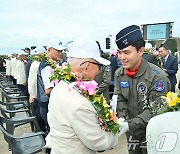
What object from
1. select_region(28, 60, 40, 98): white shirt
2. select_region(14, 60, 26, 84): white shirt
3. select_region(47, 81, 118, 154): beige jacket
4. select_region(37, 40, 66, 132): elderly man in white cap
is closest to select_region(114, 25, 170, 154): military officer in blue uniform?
select_region(47, 81, 118, 154): beige jacket

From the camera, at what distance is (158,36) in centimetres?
1409

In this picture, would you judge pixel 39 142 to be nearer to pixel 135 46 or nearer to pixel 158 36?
pixel 135 46

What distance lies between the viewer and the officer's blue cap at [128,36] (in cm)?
213

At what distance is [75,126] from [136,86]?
877mm

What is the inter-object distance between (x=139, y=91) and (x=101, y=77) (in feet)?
7.40

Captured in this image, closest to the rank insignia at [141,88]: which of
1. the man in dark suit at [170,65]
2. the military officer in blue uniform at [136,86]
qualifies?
the military officer in blue uniform at [136,86]

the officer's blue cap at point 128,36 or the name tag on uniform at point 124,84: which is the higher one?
the officer's blue cap at point 128,36

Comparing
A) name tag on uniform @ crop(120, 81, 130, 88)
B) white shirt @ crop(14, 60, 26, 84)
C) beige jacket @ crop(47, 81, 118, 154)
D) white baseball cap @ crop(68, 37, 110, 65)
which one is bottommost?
white shirt @ crop(14, 60, 26, 84)

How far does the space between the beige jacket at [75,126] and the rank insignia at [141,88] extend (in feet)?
2.08

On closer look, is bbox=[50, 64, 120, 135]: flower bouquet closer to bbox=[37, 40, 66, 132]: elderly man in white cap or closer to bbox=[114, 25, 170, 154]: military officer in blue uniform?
bbox=[114, 25, 170, 154]: military officer in blue uniform

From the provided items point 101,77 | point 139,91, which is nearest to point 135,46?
point 139,91

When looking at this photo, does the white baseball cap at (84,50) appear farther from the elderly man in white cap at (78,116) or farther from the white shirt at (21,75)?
the white shirt at (21,75)

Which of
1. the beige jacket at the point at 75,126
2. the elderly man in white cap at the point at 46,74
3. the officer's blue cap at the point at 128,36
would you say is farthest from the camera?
the elderly man in white cap at the point at 46,74

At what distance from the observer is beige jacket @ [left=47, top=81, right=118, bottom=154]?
157 centimetres
